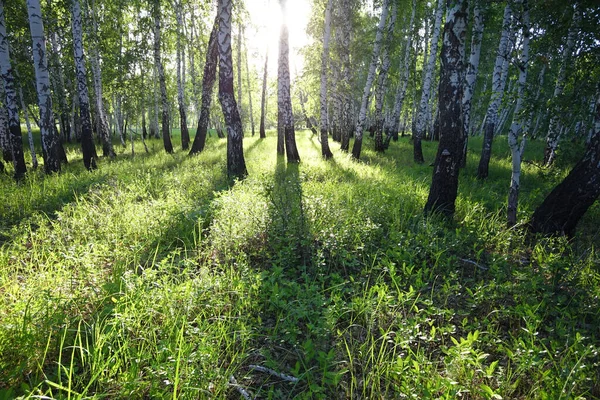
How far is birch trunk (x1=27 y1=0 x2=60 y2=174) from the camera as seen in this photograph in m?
7.83

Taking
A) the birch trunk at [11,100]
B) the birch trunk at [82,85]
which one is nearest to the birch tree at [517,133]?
the birch trunk at [82,85]

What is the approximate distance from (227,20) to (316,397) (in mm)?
8445

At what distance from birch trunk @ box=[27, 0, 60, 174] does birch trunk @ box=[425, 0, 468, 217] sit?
9.88 m

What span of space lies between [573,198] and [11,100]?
1350 cm

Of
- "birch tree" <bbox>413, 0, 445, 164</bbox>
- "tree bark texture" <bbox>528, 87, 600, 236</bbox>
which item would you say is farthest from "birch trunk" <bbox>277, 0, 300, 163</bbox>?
"tree bark texture" <bbox>528, 87, 600, 236</bbox>

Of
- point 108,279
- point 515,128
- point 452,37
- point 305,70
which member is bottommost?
point 108,279

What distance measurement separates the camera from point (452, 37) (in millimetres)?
4852

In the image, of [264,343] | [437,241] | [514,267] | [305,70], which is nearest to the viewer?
[264,343]

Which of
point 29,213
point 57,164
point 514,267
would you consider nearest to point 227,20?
point 29,213

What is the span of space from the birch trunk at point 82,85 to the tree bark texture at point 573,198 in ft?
40.2

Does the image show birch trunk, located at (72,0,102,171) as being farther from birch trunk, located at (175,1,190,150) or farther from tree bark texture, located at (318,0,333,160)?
tree bark texture, located at (318,0,333,160)

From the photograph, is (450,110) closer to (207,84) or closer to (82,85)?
(82,85)

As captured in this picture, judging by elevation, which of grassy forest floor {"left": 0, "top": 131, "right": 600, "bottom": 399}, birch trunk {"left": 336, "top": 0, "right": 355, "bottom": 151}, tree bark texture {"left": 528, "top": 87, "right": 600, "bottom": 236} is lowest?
grassy forest floor {"left": 0, "top": 131, "right": 600, "bottom": 399}

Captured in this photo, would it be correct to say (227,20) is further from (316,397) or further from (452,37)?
(316,397)
